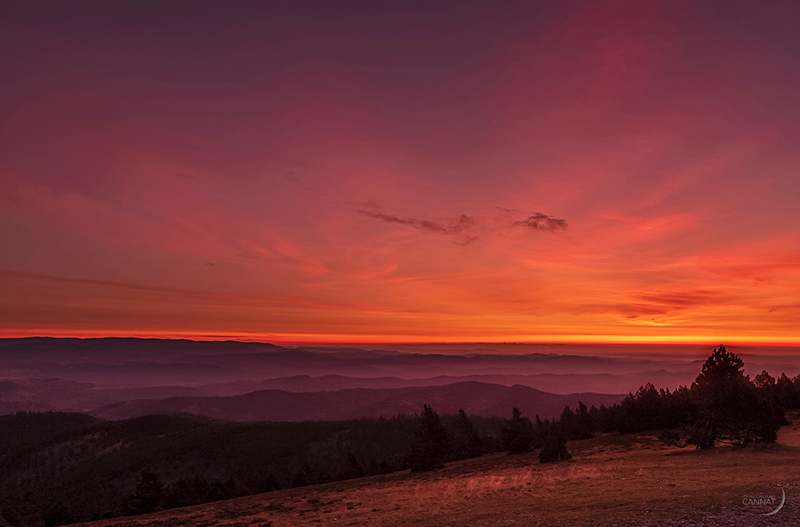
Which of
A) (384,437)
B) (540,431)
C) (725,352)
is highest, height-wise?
(725,352)

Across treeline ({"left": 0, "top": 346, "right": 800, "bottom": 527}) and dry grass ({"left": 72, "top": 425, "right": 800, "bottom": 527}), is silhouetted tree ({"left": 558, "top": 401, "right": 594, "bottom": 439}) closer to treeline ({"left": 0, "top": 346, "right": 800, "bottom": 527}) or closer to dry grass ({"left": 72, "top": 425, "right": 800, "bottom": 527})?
treeline ({"left": 0, "top": 346, "right": 800, "bottom": 527})

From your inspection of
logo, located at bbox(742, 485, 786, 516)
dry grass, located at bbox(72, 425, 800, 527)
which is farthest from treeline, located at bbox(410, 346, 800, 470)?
logo, located at bbox(742, 485, 786, 516)

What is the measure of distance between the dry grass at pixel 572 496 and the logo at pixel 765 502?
13.1 inches

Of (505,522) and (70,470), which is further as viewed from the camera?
(70,470)

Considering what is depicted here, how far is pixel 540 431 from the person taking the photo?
212 feet

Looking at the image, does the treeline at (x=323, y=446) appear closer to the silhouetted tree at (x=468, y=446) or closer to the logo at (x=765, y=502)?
the silhouetted tree at (x=468, y=446)

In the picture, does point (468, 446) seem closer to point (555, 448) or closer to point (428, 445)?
point (428, 445)

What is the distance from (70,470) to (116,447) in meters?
19.3

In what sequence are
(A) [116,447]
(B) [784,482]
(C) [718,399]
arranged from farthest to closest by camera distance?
(A) [116,447]
(C) [718,399]
(B) [784,482]

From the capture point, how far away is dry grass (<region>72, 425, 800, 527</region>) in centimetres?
1738

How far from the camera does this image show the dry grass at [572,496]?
57.0ft

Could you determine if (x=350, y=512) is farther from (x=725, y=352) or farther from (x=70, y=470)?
(x=70, y=470)

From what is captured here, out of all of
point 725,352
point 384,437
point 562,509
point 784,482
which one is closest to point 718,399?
point 725,352

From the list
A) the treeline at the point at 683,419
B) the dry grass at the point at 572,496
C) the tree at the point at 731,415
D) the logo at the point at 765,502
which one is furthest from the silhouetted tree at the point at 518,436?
the logo at the point at 765,502
